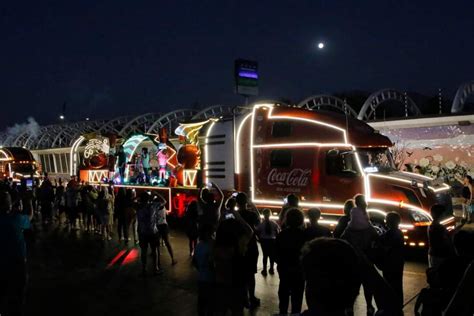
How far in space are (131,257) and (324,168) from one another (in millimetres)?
5084

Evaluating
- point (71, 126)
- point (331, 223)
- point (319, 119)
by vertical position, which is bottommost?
point (331, 223)

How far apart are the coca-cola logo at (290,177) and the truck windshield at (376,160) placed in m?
1.33

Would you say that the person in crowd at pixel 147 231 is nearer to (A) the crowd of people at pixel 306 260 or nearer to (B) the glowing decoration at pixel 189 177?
(A) the crowd of people at pixel 306 260

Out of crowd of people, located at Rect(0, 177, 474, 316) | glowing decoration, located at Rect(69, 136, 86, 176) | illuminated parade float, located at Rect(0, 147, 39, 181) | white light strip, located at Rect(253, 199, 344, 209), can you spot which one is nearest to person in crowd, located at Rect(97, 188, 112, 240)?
crowd of people, located at Rect(0, 177, 474, 316)

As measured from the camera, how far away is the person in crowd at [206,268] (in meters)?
5.46

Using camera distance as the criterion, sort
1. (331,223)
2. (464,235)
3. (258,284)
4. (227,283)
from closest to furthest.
Result: (464,235) → (227,283) → (258,284) → (331,223)

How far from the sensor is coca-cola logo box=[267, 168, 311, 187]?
1134cm

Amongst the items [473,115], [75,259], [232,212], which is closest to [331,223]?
[232,212]

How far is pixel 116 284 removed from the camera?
29.0 feet

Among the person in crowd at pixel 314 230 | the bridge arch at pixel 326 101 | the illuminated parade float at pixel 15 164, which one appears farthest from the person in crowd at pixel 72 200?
the bridge arch at pixel 326 101

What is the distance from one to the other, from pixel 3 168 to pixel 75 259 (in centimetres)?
2282

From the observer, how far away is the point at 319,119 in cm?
1145

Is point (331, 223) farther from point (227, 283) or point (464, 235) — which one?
point (464, 235)

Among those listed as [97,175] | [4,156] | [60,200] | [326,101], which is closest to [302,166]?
[60,200]
